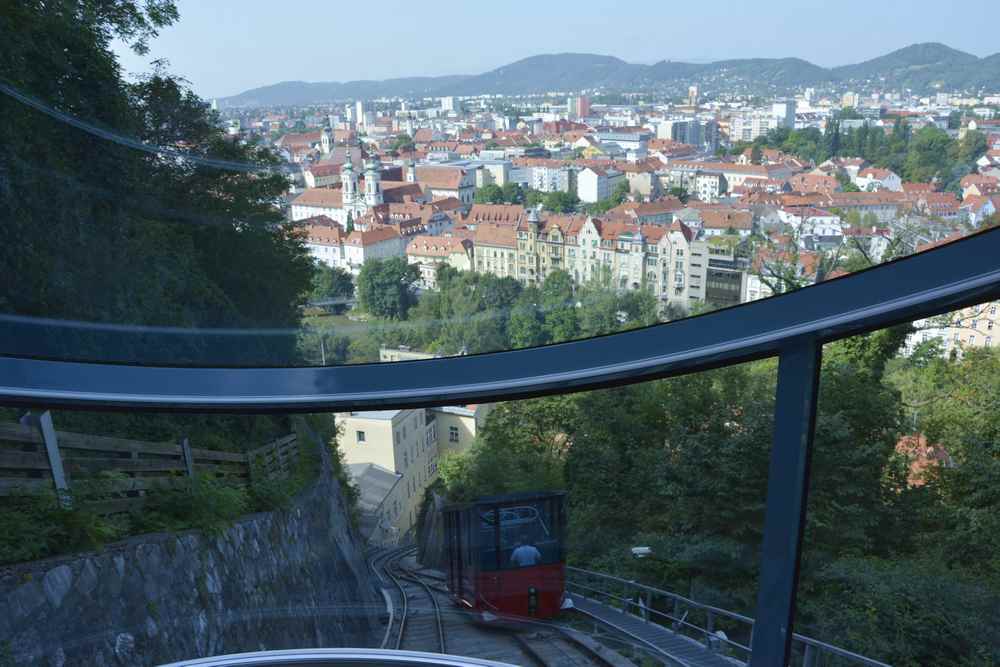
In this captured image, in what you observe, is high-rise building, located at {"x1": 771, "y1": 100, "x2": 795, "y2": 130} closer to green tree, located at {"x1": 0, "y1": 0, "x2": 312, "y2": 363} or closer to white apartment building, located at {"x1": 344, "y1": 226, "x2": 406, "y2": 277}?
white apartment building, located at {"x1": 344, "y1": 226, "x2": 406, "y2": 277}

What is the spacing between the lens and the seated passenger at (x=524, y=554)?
2.26m

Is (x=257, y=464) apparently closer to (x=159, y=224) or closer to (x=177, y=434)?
(x=177, y=434)

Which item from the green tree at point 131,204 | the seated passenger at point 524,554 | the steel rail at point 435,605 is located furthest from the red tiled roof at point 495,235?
the steel rail at point 435,605

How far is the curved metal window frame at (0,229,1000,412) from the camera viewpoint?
757 millimetres

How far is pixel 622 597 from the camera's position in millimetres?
2719

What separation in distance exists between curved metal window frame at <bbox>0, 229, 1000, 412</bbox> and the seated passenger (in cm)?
125

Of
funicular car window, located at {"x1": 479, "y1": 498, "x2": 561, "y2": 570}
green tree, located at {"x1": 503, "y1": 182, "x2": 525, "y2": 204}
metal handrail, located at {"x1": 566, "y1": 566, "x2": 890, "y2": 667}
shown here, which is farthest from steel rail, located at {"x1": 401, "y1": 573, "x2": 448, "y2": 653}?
green tree, located at {"x1": 503, "y1": 182, "x2": 525, "y2": 204}

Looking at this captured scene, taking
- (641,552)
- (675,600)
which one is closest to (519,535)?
(675,600)

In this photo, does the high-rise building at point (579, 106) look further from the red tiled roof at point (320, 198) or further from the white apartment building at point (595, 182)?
the red tiled roof at point (320, 198)

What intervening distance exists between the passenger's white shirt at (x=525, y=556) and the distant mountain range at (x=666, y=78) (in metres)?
1.62

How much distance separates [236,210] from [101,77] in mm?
230

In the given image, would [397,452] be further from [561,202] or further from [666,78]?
[666,78]

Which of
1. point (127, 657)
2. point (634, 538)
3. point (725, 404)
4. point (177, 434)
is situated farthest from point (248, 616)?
point (725, 404)

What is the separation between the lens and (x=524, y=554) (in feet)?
7.55
